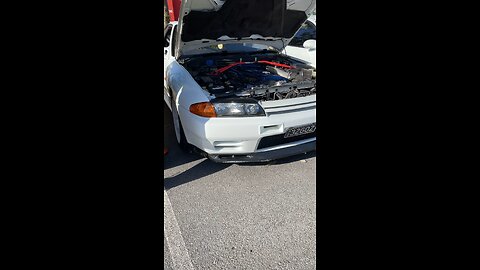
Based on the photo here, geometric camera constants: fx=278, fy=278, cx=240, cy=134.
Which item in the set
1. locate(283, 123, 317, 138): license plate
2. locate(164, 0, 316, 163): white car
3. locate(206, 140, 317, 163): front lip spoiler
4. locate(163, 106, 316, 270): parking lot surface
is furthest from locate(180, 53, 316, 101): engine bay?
locate(163, 106, 316, 270): parking lot surface

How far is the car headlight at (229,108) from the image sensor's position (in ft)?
7.93

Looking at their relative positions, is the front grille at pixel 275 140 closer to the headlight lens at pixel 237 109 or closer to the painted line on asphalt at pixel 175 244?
the headlight lens at pixel 237 109

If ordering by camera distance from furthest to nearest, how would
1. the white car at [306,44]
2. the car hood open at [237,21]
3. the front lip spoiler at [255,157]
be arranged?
the white car at [306,44] → the car hood open at [237,21] → the front lip spoiler at [255,157]

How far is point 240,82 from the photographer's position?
322 centimetres

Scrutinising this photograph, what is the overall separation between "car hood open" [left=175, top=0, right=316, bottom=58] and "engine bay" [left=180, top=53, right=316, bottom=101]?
0.23 m

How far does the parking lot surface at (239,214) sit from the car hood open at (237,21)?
1603mm

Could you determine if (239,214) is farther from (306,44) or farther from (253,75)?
(306,44)

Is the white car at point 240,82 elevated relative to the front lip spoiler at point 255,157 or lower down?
elevated

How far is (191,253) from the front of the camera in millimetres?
1774

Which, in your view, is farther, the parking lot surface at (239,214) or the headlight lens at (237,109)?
the headlight lens at (237,109)

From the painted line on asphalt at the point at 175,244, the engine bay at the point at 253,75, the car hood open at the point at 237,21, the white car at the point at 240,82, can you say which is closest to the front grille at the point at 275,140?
the white car at the point at 240,82

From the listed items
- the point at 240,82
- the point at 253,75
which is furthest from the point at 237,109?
the point at 253,75

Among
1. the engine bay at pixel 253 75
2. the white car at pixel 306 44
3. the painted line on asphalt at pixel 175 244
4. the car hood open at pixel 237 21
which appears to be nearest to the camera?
the painted line on asphalt at pixel 175 244
